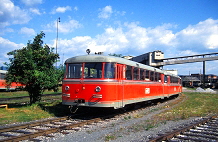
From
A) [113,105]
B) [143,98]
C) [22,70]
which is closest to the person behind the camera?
[113,105]

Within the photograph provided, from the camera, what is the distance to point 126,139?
7168mm

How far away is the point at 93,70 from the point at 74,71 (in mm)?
1115

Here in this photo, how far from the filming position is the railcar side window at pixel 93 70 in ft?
35.0

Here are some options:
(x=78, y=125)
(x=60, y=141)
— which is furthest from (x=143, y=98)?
(x=60, y=141)

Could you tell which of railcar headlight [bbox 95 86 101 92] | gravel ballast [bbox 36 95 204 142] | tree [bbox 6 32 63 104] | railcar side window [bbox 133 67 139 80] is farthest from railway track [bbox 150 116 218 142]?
tree [bbox 6 32 63 104]

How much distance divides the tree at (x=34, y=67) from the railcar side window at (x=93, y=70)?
3.33 meters

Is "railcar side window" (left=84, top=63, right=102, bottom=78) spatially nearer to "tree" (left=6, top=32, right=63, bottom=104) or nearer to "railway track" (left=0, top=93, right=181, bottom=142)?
"railway track" (left=0, top=93, right=181, bottom=142)

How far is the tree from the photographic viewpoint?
1277 cm

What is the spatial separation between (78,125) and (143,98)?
649 centimetres

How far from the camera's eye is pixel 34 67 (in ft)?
42.6

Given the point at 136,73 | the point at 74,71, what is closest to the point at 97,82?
the point at 74,71

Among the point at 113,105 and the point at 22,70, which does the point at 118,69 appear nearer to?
the point at 113,105

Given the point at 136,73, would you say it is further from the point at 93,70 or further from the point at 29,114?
the point at 29,114

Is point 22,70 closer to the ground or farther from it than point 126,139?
farther from it
